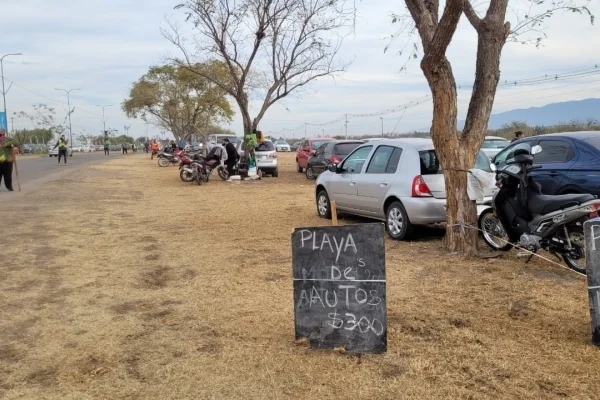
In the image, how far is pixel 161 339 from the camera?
4.42 metres

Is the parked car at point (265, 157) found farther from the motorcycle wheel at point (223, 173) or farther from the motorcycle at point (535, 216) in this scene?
the motorcycle at point (535, 216)

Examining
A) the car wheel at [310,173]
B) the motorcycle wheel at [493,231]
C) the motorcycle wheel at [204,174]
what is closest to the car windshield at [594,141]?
the motorcycle wheel at [493,231]

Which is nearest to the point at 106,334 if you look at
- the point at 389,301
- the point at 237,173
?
the point at 389,301

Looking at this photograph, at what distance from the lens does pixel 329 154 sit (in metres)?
19.0

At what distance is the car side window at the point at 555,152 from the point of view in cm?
868

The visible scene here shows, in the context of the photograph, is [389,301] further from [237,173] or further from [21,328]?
[237,173]

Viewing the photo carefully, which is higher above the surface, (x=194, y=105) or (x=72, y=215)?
(x=194, y=105)

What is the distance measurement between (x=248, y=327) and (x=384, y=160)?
4.91 m

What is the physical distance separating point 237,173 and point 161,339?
17940 millimetres

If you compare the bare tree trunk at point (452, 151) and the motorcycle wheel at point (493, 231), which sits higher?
the bare tree trunk at point (452, 151)

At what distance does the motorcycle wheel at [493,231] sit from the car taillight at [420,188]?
802 mm

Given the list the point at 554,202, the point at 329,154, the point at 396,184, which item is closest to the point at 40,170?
the point at 329,154

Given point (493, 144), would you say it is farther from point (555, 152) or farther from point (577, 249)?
point (577, 249)

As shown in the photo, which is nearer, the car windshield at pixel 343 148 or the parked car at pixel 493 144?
the parked car at pixel 493 144
